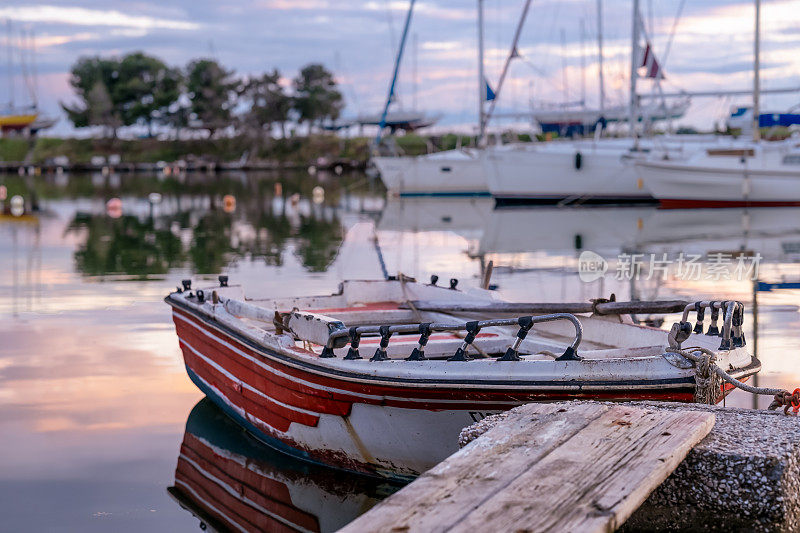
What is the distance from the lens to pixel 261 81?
102938mm

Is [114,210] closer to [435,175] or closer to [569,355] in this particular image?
[435,175]

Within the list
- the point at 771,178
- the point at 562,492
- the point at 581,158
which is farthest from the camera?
the point at 581,158

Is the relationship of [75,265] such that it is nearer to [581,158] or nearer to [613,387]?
[613,387]

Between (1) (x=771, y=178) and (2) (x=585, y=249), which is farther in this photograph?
(1) (x=771, y=178)

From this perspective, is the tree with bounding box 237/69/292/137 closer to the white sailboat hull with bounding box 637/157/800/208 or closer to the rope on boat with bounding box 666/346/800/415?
the white sailboat hull with bounding box 637/157/800/208

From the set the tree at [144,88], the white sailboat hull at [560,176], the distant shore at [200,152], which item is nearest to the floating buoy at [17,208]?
the white sailboat hull at [560,176]

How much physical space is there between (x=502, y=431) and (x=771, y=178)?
3116 centimetres

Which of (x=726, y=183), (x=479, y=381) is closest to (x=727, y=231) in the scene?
(x=726, y=183)

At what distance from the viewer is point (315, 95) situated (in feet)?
334

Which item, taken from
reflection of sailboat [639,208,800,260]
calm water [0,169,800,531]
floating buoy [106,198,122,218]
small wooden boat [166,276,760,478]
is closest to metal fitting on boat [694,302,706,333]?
small wooden boat [166,276,760,478]

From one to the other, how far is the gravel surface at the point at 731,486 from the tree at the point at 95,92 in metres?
109

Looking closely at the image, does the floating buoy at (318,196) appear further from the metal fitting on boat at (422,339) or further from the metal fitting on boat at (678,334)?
the metal fitting on boat at (678,334)

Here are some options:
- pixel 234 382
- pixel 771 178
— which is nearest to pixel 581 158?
pixel 771 178

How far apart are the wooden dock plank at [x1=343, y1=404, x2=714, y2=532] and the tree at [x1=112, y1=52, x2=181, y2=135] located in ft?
347
